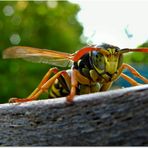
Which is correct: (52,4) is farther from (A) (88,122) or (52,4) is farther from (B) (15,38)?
(A) (88,122)

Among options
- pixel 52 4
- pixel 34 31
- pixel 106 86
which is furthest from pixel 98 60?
pixel 52 4

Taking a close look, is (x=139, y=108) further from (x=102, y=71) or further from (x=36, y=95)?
(x=36, y=95)

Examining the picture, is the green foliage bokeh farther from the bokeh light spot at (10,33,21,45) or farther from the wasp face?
the wasp face

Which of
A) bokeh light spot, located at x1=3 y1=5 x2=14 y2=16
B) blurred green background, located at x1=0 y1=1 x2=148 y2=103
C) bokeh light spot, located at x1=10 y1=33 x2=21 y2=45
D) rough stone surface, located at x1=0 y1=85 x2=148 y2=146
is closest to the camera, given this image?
rough stone surface, located at x1=0 y1=85 x2=148 y2=146

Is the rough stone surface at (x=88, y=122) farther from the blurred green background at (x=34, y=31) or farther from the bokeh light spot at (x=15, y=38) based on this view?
the bokeh light spot at (x=15, y=38)

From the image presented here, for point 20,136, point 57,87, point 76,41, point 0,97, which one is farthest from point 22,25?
point 20,136

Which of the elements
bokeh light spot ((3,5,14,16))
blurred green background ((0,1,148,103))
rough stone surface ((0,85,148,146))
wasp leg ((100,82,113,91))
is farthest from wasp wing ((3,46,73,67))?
bokeh light spot ((3,5,14,16))

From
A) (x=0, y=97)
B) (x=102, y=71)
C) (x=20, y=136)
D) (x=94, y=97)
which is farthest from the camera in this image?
(x=0, y=97)

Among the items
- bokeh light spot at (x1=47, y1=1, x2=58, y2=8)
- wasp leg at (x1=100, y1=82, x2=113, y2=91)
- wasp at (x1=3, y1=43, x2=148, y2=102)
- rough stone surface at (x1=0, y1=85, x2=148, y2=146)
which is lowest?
bokeh light spot at (x1=47, y1=1, x2=58, y2=8)
